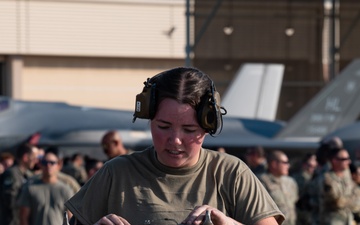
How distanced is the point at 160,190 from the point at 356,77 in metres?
23.6

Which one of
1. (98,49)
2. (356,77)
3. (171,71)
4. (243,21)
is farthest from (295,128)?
(171,71)

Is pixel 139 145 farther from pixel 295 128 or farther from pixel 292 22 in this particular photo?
pixel 292 22

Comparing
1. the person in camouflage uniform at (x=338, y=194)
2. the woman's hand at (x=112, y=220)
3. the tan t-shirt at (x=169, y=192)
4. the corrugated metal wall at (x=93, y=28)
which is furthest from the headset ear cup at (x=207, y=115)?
the corrugated metal wall at (x=93, y=28)

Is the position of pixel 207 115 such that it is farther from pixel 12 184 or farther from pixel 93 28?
pixel 93 28

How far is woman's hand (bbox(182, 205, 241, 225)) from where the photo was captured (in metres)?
3.33

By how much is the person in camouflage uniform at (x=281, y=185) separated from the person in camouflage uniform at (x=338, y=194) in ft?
1.32

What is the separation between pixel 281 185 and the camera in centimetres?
1212

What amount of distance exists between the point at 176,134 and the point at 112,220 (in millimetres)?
373

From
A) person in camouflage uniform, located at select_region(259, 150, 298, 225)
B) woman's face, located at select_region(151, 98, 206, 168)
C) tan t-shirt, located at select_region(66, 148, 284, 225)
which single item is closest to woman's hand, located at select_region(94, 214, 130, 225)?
tan t-shirt, located at select_region(66, 148, 284, 225)

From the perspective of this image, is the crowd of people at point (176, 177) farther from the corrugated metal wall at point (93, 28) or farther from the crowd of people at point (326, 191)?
the corrugated metal wall at point (93, 28)

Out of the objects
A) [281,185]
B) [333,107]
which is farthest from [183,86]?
[333,107]

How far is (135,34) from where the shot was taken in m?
37.8

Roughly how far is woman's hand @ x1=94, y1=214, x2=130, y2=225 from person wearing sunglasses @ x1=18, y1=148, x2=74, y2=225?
25.4ft

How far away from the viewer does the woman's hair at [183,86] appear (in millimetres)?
3570
